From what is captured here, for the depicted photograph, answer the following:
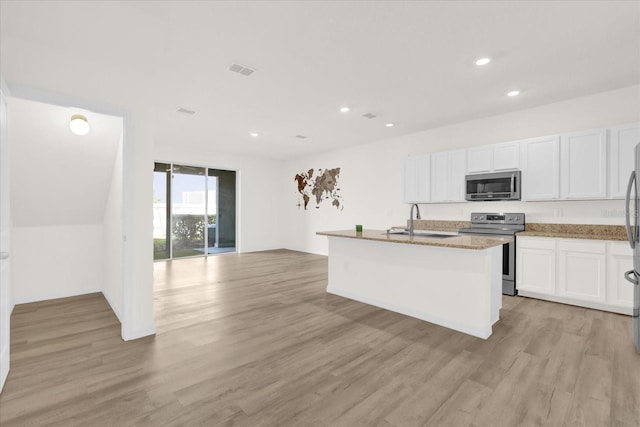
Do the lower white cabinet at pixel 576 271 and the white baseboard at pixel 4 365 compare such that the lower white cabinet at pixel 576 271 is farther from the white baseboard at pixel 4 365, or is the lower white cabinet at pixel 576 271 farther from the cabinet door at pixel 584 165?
the white baseboard at pixel 4 365

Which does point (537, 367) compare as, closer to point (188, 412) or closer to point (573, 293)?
point (573, 293)

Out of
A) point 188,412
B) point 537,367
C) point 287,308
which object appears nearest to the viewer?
point 188,412

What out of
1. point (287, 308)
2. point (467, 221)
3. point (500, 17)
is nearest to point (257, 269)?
point (287, 308)

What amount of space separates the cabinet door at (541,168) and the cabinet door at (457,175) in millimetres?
862

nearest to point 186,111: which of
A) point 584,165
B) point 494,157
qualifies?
point 494,157

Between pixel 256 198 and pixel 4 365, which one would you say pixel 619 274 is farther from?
pixel 256 198

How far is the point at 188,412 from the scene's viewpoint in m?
1.85

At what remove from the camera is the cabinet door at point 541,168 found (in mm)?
4219

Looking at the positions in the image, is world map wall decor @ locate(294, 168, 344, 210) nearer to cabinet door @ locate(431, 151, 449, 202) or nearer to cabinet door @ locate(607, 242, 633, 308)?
cabinet door @ locate(431, 151, 449, 202)

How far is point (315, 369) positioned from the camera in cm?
237

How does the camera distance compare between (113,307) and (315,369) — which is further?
(113,307)

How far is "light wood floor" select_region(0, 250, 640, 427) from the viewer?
72.8 inches

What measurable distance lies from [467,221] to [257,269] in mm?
4139

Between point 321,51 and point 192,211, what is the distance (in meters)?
6.09
